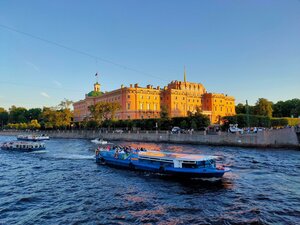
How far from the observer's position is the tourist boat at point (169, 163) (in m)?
20.8

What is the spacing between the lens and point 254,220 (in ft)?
43.1

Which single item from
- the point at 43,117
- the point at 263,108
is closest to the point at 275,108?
the point at 263,108

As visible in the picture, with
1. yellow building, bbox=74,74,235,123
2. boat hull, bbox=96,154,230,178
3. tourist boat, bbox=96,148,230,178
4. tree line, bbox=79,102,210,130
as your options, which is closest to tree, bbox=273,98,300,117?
yellow building, bbox=74,74,235,123

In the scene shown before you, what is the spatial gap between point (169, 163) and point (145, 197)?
21.0ft

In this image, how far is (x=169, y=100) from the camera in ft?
316

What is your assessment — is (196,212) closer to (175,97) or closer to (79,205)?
(79,205)

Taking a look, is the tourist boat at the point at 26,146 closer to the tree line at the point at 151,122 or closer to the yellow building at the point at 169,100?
the tree line at the point at 151,122

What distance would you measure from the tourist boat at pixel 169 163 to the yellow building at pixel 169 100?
61.1 meters

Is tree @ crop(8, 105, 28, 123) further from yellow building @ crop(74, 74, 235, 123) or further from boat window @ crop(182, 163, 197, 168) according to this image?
boat window @ crop(182, 163, 197, 168)

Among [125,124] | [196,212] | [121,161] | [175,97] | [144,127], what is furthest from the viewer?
[175,97]

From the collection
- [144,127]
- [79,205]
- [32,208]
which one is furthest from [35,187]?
[144,127]

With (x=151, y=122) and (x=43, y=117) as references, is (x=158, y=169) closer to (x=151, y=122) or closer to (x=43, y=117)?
(x=151, y=122)

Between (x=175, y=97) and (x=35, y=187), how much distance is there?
80.8 metres

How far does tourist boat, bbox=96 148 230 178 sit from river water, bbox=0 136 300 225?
0.71 metres
